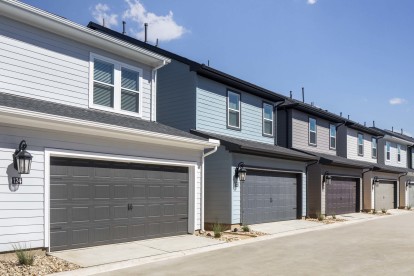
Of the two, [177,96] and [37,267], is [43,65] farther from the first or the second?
[177,96]

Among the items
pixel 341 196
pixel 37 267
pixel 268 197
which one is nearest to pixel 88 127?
pixel 37 267

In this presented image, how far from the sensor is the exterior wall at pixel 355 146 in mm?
29078

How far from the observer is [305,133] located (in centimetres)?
2378

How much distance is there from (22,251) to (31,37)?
596 cm

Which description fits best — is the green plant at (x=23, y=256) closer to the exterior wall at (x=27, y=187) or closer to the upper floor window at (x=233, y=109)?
the exterior wall at (x=27, y=187)

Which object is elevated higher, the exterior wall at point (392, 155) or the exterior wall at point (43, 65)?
the exterior wall at point (43, 65)

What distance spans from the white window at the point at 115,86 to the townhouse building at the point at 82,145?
0.03 m

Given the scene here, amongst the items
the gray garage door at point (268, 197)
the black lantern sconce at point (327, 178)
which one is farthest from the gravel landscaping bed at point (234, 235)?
the black lantern sconce at point (327, 178)

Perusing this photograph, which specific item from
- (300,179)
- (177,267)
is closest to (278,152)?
(300,179)

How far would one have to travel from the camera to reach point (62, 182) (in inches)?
413

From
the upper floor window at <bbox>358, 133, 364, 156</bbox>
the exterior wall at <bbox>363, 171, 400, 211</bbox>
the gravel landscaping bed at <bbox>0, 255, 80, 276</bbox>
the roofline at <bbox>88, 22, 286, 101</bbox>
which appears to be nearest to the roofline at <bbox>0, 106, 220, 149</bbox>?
the gravel landscaping bed at <bbox>0, 255, 80, 276</bbox>

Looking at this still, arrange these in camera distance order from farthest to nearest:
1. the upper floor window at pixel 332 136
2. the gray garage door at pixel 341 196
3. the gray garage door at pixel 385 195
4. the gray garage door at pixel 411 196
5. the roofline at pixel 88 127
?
the gray garage door at pixel 411 196
the gray garage door at pixel 385 195
the upper floor window at pixel 332 136
the gray garage door at pixel 341 196
the roofline at pixel 88 127

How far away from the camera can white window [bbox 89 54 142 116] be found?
13.3 meters

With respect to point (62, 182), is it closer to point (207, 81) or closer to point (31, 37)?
point (31, 37)
